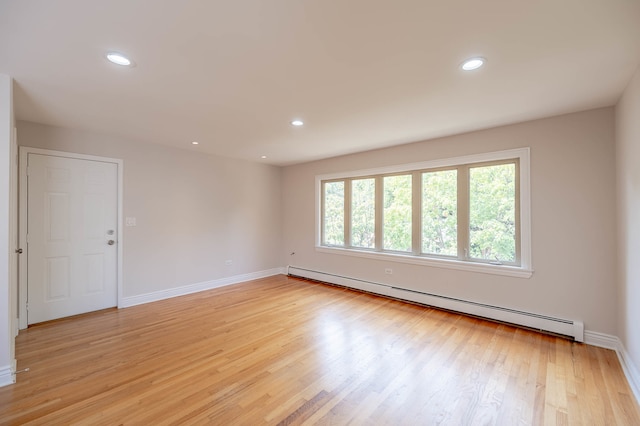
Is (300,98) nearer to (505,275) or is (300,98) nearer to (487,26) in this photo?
(487,26)

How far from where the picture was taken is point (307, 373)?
238 centimetres

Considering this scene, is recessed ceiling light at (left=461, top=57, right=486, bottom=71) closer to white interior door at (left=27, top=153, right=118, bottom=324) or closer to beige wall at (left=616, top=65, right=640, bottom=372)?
beige wall at (left=616, top=65, right=640, bottom=372)

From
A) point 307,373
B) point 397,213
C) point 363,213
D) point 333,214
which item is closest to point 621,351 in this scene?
point 397,213

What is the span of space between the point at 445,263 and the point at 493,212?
932 millimetres

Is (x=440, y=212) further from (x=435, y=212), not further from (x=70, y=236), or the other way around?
(x=70, y=236)

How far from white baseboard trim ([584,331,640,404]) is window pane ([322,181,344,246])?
361 cm

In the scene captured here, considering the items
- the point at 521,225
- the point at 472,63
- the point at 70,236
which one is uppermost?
the point at 472,63

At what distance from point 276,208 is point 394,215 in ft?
9.20

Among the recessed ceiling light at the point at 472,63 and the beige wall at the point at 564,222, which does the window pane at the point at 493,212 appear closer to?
the beige wall at the point at 564,222

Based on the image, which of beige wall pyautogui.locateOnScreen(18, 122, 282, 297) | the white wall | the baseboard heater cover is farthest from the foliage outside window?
the white wall

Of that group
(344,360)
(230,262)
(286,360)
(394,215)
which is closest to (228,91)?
(286,360)

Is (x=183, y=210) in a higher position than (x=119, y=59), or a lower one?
lower

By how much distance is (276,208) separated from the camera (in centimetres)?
632

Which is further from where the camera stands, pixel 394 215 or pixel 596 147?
pixel 394 215
